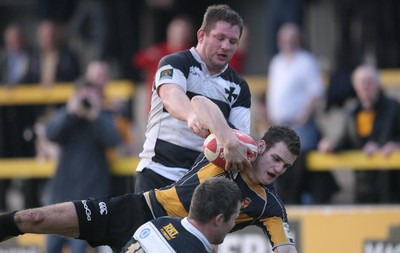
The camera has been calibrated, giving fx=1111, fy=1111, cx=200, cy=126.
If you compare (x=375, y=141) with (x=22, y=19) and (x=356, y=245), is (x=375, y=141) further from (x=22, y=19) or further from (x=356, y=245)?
(x=22, y=19)

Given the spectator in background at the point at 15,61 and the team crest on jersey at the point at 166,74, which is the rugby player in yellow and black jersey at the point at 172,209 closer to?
the team crest on jersey at the point at 166,74

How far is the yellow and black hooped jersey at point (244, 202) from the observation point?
25.3 ft

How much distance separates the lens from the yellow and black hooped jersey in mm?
7715

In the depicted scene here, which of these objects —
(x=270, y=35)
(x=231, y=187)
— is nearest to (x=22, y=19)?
(x=270, y=35)

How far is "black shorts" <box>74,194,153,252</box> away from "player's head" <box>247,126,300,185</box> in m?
0.85

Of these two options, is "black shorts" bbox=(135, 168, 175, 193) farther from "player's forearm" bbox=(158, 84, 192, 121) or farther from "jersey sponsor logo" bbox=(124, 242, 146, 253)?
"jersey sponsor logo" bbox=(124, 242, 146, 253)

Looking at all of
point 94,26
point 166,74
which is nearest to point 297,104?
point 94,26

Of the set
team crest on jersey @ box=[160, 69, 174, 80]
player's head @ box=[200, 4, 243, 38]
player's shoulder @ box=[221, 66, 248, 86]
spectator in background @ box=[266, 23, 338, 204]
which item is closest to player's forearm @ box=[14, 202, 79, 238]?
team crest on jersey @ box=[160, 69, 174, 80]

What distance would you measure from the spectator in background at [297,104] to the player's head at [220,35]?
3892mm

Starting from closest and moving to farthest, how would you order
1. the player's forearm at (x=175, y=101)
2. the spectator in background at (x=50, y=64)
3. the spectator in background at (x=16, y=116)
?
the player's forearm at (x=175, y=101), the spectator in background at (x=50, y=64), the spectator in background at (x=16, y=116)

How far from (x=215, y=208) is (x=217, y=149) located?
671 millimetres

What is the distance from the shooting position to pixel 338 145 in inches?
460

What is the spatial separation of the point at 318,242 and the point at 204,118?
4.31 meters

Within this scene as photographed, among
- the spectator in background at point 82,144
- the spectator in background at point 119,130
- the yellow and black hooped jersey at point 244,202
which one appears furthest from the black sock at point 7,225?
the spectator in background at point 119,130
